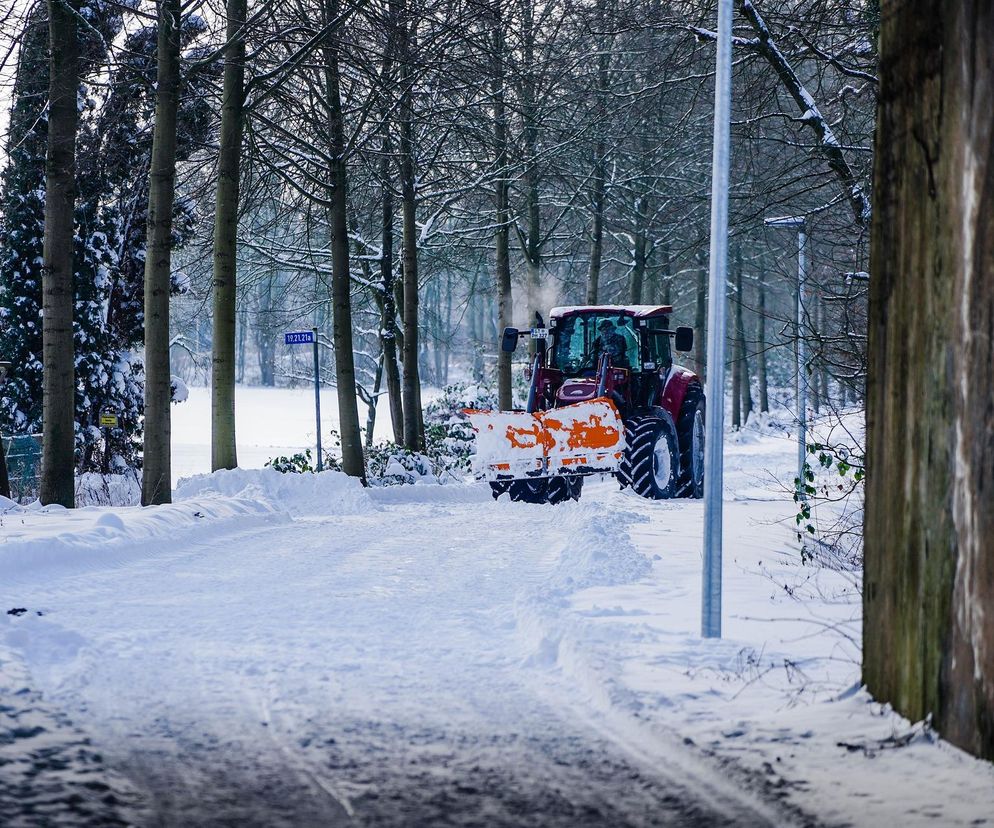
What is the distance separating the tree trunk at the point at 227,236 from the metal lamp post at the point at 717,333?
1036cm

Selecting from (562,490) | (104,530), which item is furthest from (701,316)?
(104,530)

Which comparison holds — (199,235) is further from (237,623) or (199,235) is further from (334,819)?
(334,819)

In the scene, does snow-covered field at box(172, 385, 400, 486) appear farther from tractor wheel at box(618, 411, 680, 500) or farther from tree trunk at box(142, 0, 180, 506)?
tractor wheel at box(618, 411, 680, 500)

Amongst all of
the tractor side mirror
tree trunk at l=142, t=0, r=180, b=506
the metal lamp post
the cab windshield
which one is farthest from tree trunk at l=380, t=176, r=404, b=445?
the metal lamp post

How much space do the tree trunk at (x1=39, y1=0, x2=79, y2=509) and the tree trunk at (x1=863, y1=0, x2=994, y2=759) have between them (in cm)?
1121

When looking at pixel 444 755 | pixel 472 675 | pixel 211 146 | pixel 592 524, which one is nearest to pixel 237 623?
pixel 472 675

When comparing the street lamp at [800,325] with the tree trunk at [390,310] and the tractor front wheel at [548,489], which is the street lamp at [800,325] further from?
the tree trunk at [390,310]

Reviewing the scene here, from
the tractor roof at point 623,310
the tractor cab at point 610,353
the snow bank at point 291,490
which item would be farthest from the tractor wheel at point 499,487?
the tractor roof at point 623,310

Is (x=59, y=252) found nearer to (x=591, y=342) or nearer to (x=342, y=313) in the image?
(x=342, y=313)

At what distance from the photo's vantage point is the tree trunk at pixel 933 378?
424cm

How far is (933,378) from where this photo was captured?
4.59 meters

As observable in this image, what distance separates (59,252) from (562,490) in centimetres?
744

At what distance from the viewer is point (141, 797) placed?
4.05 metres

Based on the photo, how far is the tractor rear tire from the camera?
651 inches
